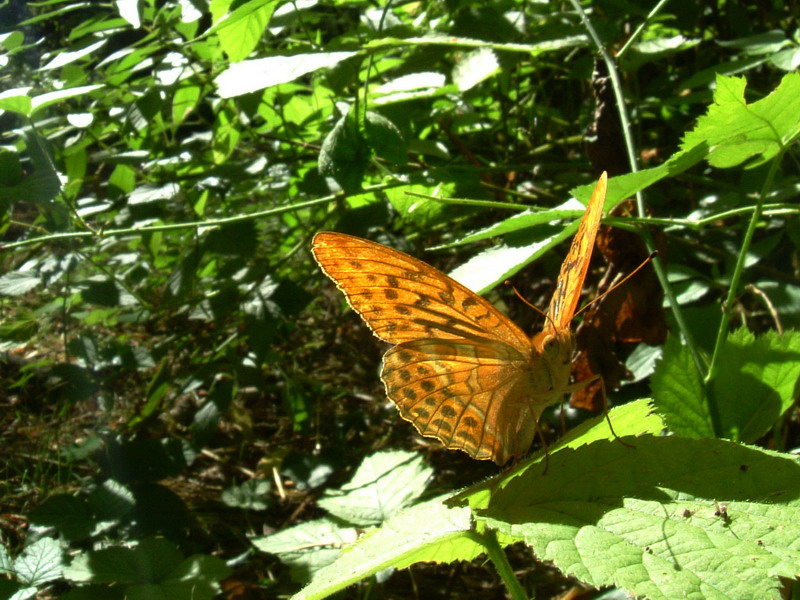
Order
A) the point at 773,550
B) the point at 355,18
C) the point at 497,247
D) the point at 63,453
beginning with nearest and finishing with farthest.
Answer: the point at 773,550
the point at 497,247
the point at 63,453
the point at 355,18

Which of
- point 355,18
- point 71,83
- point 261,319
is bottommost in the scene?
point 261,319

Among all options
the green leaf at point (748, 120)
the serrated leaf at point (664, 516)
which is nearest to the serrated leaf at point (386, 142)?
the green leaf at point (748, 120)

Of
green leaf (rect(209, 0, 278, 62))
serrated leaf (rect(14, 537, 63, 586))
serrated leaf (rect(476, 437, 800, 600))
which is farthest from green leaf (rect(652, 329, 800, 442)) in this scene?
serrated leaf (rect(14, 537, 63, 586))

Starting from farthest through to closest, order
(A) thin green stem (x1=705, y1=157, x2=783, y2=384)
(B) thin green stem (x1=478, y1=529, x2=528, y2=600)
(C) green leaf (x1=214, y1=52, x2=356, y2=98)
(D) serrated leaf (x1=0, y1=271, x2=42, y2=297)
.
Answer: (D) serrated leaf (x1=0, y1=271, x2=42, y2=297)
(C) green leaf (x1=214, y1=52, x2=356, y2=98)
(A) thin green stem (x1=705, y1=157, x2=783, y2=384)
(B) thin green stem (x1=478, y1=529, x2=528, y2=600)

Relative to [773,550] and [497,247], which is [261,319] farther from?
[773,550]

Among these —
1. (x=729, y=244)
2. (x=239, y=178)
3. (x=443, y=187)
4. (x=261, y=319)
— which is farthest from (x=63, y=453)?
(x=729, y=244)

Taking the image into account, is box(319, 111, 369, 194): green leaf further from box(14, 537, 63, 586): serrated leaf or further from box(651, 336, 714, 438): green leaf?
box(14, 537, 63, 586): serrated leaf

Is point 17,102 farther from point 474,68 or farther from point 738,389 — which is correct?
point 738,389
